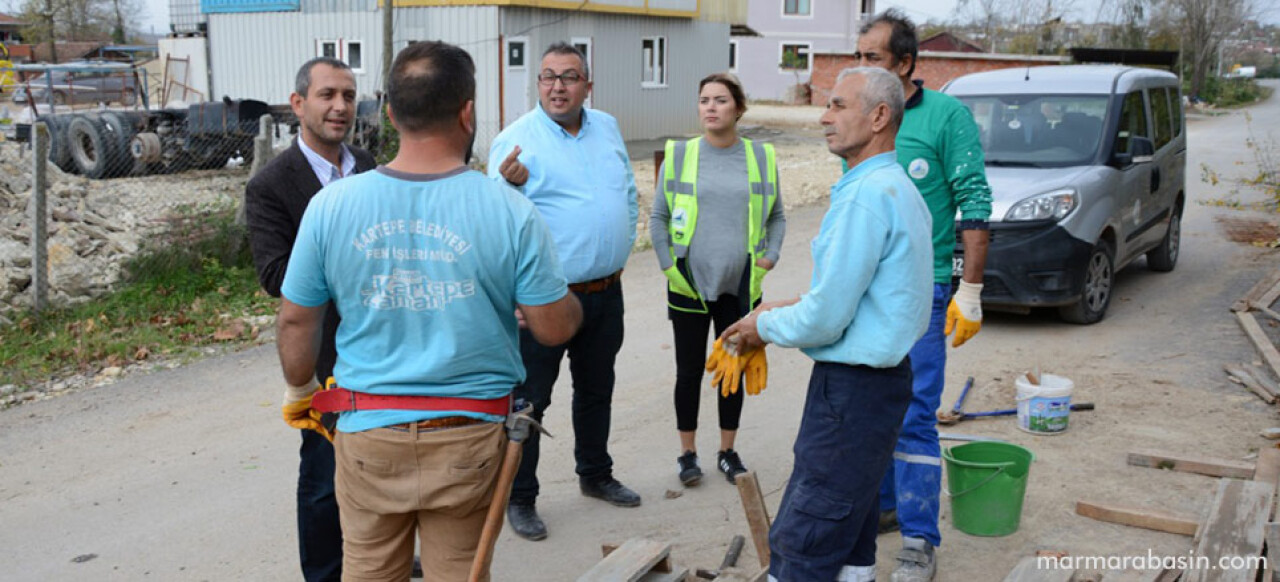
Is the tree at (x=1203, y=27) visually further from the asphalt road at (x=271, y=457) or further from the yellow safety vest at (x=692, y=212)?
the yellow safety vest at (x=692, y=212)

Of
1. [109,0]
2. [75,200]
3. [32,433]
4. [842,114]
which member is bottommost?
[32,433]

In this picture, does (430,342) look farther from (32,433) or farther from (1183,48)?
(1183,48)

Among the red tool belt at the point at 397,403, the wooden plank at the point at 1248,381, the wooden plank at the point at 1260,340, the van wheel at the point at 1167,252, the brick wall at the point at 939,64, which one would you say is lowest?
the wooden plank at the point at 1248,381

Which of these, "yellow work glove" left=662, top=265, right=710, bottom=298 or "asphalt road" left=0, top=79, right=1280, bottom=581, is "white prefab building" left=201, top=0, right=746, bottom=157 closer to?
"asphalt road" left=0, top=79, right=1280, bottom=581

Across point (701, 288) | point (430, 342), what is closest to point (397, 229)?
point (430, 342)

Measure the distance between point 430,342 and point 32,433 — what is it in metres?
4.41

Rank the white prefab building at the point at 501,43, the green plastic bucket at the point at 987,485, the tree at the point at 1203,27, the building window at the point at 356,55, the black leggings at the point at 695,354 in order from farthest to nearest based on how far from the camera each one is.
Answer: the tree at the point at 1203,27 → the building window at the point at 356,55 → the white prefab building at the point at 501,43 → the black leggings at the point at 695,354 → the green plastic bucket at the point at 987,485

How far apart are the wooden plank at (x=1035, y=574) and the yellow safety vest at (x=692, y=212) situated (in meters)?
1.77

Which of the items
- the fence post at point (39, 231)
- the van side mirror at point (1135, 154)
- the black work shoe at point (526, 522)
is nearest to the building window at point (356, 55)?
the fence post at point (39, 231)

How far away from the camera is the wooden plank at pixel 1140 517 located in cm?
458

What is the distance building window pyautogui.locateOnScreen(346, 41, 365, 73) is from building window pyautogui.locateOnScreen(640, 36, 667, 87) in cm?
650

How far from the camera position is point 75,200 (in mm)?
12305

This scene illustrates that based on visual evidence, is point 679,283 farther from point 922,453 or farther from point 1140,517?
point 1140,517

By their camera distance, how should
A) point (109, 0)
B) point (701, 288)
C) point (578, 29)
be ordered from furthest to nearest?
point (109, 0) → point (578, 29) → point (701, 288)
